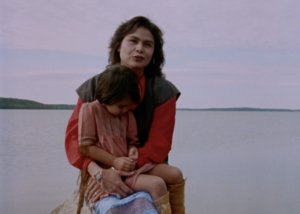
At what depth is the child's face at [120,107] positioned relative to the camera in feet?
5.53

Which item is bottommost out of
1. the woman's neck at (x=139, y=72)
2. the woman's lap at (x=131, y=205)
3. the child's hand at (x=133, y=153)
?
the woman's lap at (x=131, y=205)

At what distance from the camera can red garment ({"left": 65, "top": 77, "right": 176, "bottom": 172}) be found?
1775 mm

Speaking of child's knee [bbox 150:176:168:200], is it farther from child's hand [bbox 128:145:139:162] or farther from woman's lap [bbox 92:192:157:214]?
child's hand [bbox 128:145:139:162]

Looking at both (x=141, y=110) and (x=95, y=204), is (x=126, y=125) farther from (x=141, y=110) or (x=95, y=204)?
(x=95, y=204)

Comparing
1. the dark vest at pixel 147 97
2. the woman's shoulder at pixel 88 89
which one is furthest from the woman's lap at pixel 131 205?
the woman's shoulder at pixel 88 89

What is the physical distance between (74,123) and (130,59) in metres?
0.45

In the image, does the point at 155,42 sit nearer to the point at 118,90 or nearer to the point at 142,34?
the point at 142,34

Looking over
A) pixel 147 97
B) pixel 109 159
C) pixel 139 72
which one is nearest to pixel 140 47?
pixel 139 72

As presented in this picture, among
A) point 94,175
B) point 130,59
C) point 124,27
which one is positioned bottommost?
point 94,175

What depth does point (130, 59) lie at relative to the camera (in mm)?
1903

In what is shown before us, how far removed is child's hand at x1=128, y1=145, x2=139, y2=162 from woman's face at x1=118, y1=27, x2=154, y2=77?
432 millimetres

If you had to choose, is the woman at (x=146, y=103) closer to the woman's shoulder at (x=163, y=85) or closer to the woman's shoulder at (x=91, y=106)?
the woman's shoulder at (x=163, y=85)

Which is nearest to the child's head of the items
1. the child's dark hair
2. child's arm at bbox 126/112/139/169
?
the child's dark hair

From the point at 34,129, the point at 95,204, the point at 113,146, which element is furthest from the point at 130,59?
the point at 34,129
